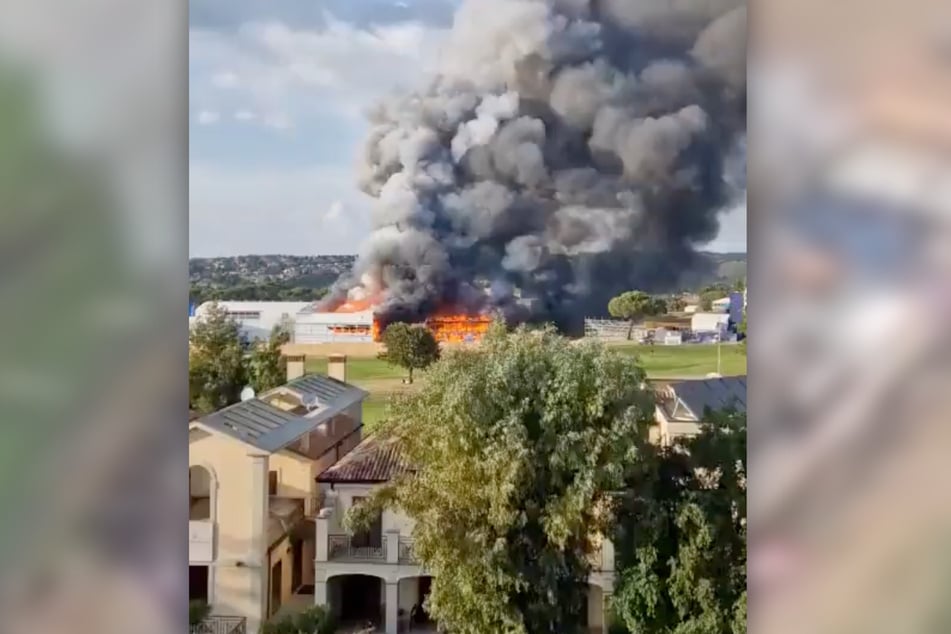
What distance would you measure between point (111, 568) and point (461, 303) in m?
0.85

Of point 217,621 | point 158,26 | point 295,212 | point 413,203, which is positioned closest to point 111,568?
point 217,621

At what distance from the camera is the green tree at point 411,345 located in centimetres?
156

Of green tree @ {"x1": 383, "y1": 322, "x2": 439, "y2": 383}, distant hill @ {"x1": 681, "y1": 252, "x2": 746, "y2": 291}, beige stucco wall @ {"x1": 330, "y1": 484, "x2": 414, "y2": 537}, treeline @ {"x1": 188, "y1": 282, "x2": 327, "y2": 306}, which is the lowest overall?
beige stucco wall @ {"x1": 330, "y1": 484, "x2": 414, "y2": 537}

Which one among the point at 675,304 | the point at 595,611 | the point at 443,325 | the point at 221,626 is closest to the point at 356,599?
the point at 221,626

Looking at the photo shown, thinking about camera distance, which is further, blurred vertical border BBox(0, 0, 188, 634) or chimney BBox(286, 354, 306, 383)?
chimney BBox(286, 354, 306, 383)

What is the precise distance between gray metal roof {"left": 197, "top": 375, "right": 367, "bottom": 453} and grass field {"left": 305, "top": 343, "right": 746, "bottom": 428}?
0.03 metres

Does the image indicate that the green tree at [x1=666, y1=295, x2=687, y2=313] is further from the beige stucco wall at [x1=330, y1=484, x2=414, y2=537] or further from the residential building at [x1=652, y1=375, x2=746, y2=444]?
the beige stucco wall at [x1=330, y1=484, x2=414, y2=537]

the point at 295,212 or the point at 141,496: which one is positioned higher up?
the point at 295,212

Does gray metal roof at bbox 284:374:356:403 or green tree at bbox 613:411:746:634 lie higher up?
gray metal roof at bbox 284:374:356:403

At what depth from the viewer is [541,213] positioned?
1542mm

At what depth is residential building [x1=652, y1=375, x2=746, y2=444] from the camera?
1546mm

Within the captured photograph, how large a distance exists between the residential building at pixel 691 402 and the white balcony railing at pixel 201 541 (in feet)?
2.97

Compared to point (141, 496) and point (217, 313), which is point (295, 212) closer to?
point (217, 313)

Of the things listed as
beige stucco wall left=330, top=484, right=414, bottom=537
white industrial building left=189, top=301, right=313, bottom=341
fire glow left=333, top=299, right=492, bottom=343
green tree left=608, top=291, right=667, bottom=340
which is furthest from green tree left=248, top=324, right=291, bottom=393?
green tree left=608, top=291, right=667, bottom=340
